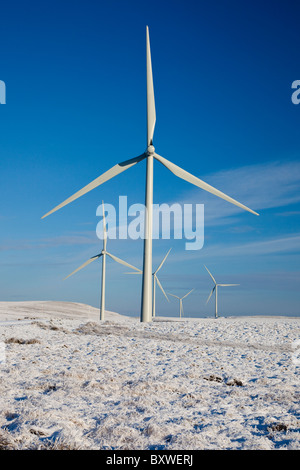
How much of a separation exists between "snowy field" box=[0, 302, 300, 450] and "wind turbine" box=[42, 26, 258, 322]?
468 inches

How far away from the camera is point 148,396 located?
927 centimetres

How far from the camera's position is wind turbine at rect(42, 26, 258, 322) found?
29750 mm

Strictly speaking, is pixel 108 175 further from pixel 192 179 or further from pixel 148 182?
pixel 192 179

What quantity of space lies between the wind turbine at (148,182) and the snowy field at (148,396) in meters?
11.9

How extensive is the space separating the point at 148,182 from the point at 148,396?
23286 millimetres

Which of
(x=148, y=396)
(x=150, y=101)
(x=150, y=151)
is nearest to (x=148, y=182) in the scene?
(x=150, y=151)

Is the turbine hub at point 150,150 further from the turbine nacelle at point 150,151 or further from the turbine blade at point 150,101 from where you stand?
the turbine blade at point 150,101

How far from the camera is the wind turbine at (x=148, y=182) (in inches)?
1171

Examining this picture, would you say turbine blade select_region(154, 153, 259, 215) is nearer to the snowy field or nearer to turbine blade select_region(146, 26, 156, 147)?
turbine blade select_region(146, 26, 156, 147)

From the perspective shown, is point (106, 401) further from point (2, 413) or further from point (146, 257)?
point (146, 257)

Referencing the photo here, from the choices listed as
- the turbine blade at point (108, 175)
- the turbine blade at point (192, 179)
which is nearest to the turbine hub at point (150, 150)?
the turbine blade at point (192, 179)

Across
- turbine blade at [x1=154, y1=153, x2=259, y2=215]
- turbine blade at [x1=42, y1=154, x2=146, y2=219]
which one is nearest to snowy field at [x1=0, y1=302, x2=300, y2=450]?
turbine blade at [x1=154, y1=153, x2=259, y2=215]
